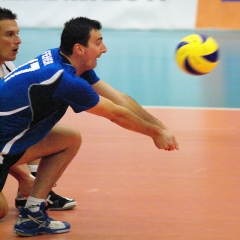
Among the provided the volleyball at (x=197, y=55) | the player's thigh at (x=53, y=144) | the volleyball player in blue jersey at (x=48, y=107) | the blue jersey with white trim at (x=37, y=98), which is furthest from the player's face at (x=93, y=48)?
the volleyball at (x=197, y=55)

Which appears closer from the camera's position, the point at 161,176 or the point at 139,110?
the point at 139,110

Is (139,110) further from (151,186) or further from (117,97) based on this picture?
(151,186)

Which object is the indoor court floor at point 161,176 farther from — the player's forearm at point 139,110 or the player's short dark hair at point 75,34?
the player's short dark hair at point 75,34

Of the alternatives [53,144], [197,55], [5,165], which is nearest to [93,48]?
[53,144]

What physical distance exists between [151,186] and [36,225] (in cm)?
127

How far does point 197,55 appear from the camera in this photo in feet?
16.6

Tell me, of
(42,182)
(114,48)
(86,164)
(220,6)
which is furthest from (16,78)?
(220,6)

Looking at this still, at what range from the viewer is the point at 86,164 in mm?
5535

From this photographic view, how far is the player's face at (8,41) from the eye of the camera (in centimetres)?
453

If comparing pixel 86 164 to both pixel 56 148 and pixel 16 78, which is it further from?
pixel 16 78

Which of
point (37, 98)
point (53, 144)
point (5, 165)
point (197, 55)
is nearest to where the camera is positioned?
point (37, 98)

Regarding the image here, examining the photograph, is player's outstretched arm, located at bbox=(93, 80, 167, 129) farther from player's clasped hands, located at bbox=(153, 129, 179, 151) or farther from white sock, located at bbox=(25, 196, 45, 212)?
white sock, located at bbox=(25, 196, 45, 212)

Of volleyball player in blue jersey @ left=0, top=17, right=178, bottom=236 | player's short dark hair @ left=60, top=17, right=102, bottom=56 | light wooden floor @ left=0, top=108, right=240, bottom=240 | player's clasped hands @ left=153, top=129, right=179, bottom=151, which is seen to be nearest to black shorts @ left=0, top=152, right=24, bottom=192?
volleyball player in blue jersey @ left=0, top=17, right=178, bottom=236

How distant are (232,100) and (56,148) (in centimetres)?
489
